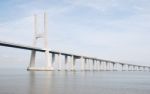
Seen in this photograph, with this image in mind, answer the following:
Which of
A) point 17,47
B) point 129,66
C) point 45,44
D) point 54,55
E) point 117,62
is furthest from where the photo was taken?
point 129,66

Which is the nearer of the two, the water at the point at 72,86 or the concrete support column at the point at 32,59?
the water at the point at 72,86

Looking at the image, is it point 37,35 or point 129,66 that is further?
point 129,66

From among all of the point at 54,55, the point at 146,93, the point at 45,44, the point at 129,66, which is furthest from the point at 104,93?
the point at 129,66

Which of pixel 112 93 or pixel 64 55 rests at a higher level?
pixel 64 55

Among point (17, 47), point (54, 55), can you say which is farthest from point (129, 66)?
point (17, 47)

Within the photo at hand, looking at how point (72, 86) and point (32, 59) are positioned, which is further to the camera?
point (32, 59)

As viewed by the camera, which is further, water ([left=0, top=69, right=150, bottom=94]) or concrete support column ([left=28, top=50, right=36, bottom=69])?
concrete support column ([left=28, top=50, right=36, bottom=69])

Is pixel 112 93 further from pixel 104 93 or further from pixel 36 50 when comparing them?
pixel 36 50

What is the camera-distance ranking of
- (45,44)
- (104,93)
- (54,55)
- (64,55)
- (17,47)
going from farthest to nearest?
(64,55)
(54,55)
(45,44)
(17,47)
(104,93)

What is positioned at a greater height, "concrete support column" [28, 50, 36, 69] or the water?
"concrete support column" [28, 50, 36, 69]

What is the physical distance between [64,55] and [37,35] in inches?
606

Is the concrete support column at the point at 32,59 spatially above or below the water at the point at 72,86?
above

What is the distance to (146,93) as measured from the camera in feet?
97.0

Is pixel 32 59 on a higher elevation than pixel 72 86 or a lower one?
higher
